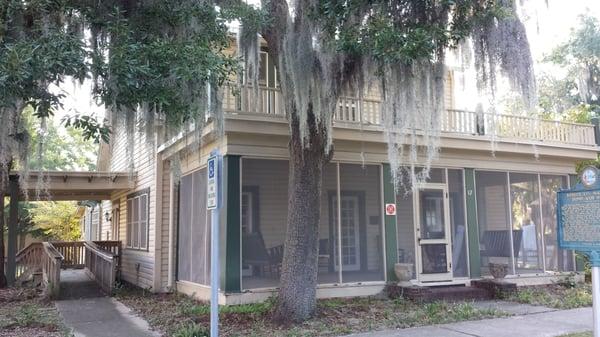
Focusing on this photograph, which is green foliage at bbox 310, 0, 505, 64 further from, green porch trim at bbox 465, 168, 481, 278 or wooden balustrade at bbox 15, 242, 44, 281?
wooden balustrade at bbox 15, 242, 44, 281

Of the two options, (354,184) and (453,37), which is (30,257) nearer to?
(354,184)

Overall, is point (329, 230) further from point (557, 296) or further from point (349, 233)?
point (557, 296)

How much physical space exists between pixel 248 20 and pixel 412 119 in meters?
2.72

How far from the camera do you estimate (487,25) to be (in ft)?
22.8

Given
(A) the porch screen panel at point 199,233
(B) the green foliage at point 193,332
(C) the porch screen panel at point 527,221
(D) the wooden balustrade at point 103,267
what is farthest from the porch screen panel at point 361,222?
(D) the wooden balustrade at point 103,267

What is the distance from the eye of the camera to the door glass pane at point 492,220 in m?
10.9

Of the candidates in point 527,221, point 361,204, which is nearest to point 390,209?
point 361,204

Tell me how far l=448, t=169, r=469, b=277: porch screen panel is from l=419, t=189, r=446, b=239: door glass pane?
0.78 feet

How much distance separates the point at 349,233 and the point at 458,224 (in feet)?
8.06

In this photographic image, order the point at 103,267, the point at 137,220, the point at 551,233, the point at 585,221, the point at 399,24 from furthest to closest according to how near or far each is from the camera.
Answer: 1. the point at 137,220
2. the point at 103,267
3. the point at 551,233
4. the point at 399,24
5. the point at 585,221

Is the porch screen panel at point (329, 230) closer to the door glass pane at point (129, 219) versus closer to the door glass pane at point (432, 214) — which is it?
the door glass pane at point (432, 214)

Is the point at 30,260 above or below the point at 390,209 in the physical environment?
below

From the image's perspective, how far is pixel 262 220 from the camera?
9.30 meters

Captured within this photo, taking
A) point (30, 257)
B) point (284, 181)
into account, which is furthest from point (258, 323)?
point (30, 257)
